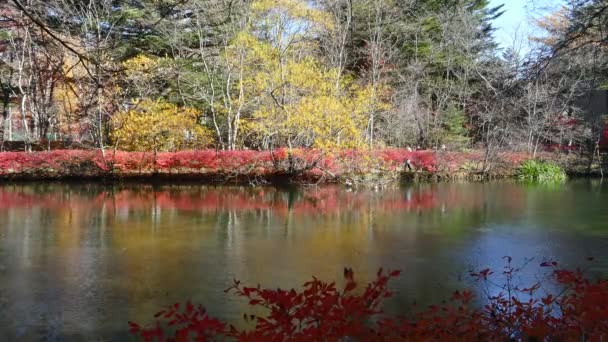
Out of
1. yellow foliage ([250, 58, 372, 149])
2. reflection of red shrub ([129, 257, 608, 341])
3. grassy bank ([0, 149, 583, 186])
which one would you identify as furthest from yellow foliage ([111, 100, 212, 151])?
reflection of red shrub ([129, 257, 608, 341])

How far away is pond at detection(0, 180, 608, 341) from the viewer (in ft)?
17.7

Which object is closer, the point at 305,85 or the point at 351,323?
the point at 351,323

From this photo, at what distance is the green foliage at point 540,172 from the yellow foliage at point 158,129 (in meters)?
12.2

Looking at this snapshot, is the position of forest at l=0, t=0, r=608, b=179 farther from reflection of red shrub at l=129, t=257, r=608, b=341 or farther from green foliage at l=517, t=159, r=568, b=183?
reflection of red shrub at l=129, t=257, r=608, b=341

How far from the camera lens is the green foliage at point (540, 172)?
20.4 meters

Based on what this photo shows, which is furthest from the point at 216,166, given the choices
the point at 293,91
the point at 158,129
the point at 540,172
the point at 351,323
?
the point at 351,323

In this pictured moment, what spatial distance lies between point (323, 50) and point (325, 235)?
15.6 metres

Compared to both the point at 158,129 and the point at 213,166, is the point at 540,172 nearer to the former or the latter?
the point at 213,166

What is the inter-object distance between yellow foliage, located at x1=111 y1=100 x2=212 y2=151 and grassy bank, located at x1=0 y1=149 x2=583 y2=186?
78 cm

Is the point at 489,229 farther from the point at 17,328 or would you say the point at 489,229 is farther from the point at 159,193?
the point at 159,193

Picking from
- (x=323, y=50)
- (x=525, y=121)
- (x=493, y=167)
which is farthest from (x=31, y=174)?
(x=525, y=121)

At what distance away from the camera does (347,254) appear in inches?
298

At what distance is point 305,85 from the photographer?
16.8 meters

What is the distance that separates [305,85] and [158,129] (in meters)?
5.59
